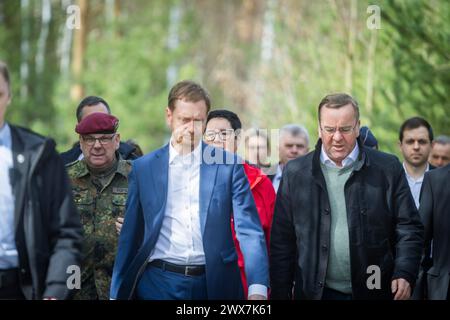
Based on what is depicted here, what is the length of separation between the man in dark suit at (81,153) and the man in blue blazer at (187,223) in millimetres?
2226

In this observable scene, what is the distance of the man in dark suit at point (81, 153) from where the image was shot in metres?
9.19

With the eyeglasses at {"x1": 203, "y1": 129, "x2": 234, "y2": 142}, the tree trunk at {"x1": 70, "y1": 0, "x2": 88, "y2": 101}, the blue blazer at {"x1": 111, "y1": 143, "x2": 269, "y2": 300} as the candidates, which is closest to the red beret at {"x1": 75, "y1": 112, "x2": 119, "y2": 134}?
the eyeglasses at {"x1": 203, "y1": 129, "x2": 234, "y2": 142}

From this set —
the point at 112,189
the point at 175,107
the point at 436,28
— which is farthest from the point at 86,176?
the point at 436,28

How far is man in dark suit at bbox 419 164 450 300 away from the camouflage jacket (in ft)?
7.54

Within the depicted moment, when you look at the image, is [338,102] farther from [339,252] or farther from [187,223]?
[187,223]

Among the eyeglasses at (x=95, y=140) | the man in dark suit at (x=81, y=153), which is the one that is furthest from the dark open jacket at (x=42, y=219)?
the man in dark suit at (x=81, y=153)

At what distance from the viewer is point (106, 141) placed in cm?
828

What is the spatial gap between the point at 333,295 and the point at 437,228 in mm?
1262

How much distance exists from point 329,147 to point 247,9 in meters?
37.2

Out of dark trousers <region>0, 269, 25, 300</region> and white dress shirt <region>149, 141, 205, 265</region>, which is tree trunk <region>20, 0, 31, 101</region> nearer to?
white dress shirt <region>149, 141, 205, 265</region>

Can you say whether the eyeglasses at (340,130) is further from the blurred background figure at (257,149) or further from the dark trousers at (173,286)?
the blurred background figure at (257,149)

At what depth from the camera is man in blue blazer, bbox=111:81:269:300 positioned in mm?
6699

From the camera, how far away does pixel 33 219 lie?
5.43 metres

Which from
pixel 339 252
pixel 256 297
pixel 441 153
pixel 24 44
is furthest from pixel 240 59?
pixel 256 297
